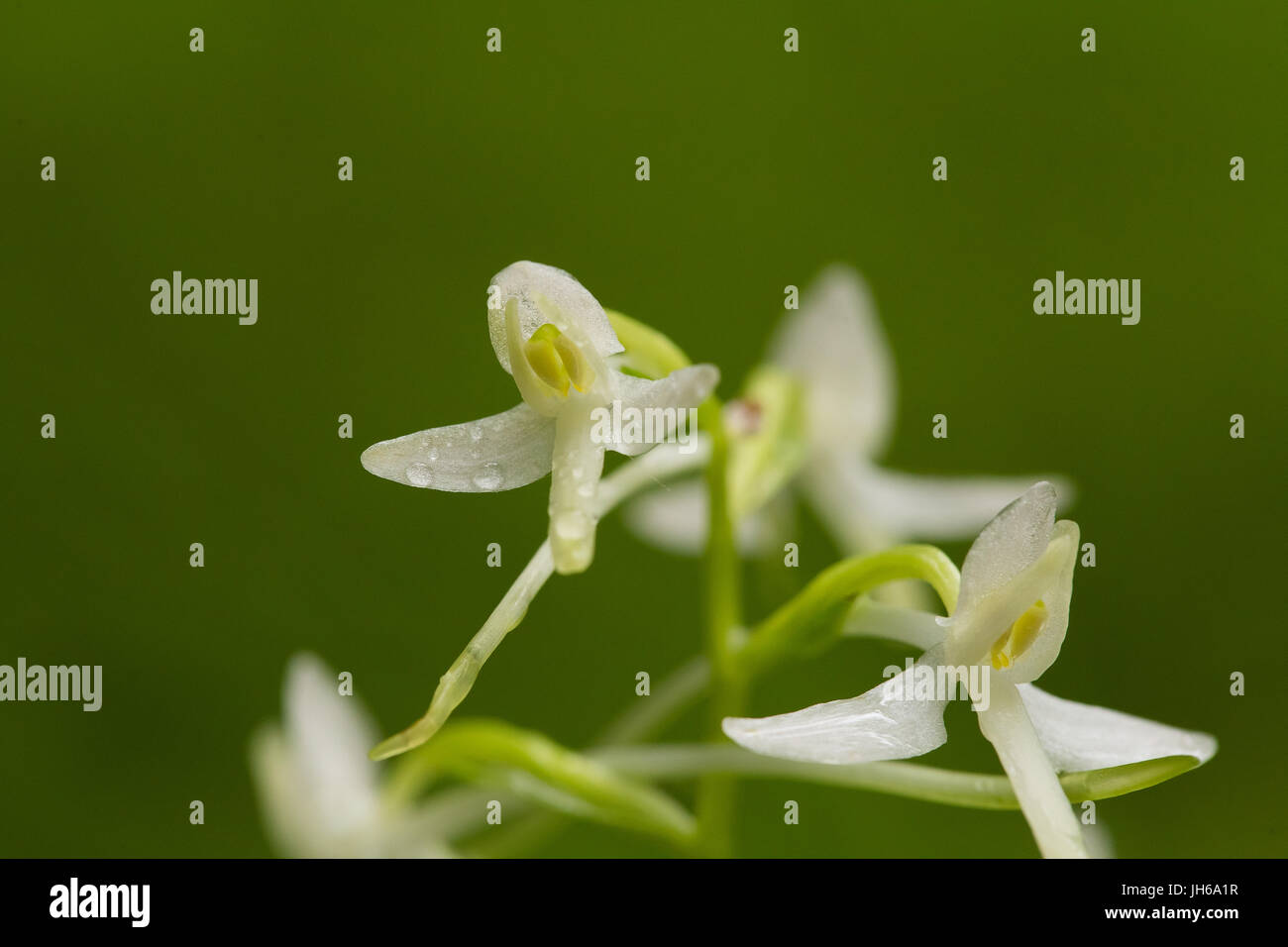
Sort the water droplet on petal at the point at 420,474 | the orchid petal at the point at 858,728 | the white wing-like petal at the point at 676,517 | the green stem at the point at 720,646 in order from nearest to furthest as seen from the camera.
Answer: the orchid petal at the point at 858,728
the water droplet on petal at the point at 420,474
the green stem at the point at 720,646
the white wing-like petal at the point at 676,517

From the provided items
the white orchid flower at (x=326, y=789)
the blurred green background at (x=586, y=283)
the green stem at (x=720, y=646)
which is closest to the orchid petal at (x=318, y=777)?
the white orchid flower at (x=326, y=789)

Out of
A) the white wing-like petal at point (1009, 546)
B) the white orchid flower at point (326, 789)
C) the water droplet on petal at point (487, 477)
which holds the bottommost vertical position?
the white orchid flower at point (326, 789)

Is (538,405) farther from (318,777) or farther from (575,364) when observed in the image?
(318,777)

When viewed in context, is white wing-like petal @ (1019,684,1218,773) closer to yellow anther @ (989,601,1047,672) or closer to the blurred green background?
yellow anther @ (989,601,1047,672)

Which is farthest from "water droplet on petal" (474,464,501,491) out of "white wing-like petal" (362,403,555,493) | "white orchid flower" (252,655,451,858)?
"white orchid flower" (252,655,451,858)

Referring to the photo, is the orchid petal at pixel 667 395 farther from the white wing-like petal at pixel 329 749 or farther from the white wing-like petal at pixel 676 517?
the white wing-like petal at pixel 676 517
